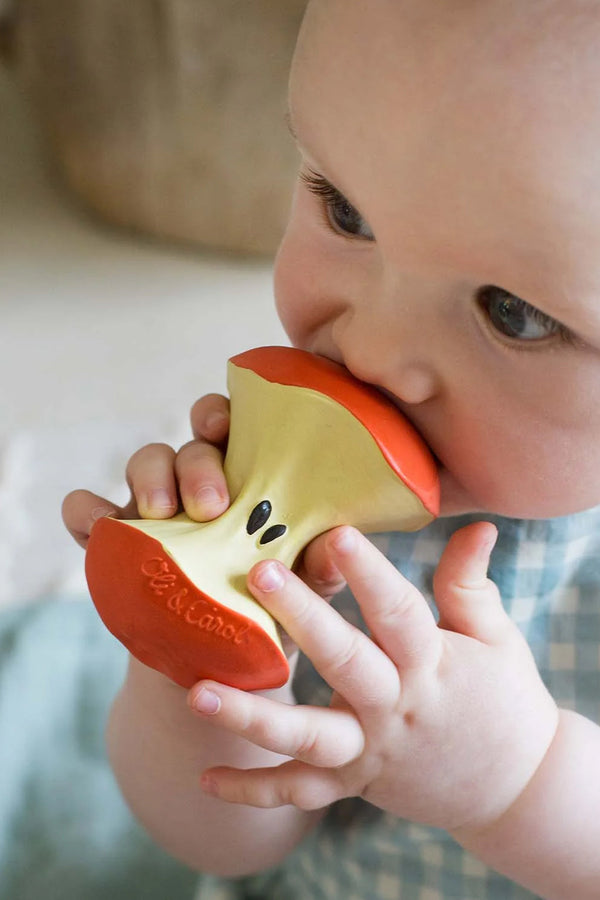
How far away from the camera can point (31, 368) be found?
3.91 ft

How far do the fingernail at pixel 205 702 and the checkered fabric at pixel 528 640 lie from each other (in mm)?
239

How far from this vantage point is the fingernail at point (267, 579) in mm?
427

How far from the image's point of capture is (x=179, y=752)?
604mm

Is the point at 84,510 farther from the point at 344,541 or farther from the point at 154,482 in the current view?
the point at 344,541

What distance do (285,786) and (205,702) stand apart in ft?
0.31

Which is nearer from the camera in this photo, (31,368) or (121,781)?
(121,781)

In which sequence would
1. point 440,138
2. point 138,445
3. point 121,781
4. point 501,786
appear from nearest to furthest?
point 440,138 → point 501,786 → point 121,781 → point 138,445

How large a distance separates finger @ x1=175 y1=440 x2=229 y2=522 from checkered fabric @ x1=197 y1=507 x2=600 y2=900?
153mm

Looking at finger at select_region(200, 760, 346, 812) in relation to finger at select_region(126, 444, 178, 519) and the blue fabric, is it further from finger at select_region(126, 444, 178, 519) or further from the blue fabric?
the blue fabric

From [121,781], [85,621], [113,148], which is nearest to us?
[121,781]

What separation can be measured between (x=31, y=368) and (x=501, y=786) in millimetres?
813

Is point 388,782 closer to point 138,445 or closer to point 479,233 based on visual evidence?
point 479,233

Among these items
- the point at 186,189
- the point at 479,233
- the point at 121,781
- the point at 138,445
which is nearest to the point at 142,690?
the point at 121,781

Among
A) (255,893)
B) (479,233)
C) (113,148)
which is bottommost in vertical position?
(255,893)
